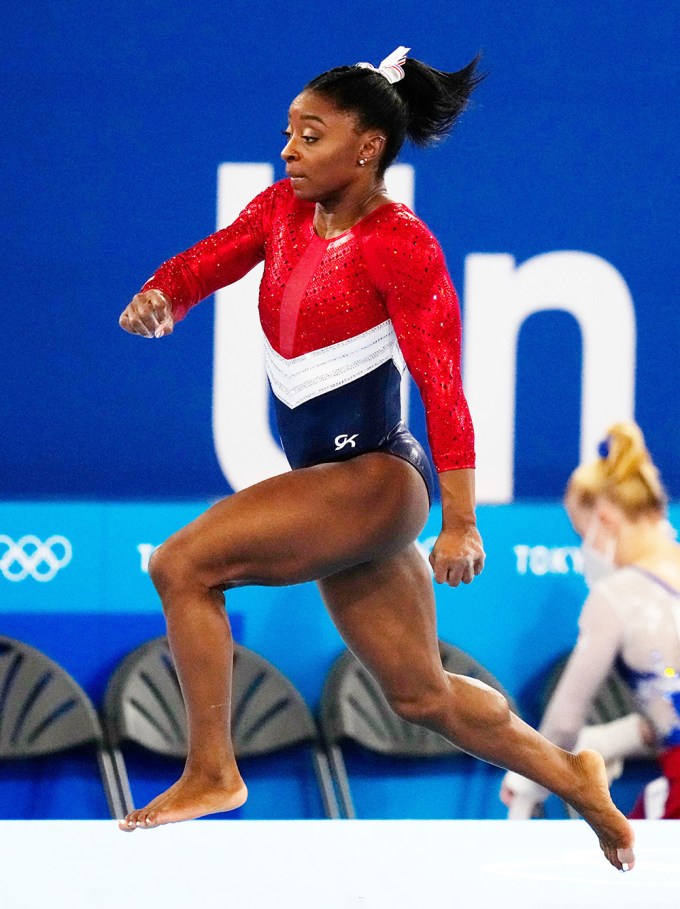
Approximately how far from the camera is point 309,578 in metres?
2.61

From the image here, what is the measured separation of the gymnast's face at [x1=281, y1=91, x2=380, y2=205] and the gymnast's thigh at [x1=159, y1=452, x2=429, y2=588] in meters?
0.54

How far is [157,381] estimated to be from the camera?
5203 mm

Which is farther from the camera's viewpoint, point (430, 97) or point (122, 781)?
point (122, 781)

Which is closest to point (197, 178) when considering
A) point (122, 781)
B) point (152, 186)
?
point (152, 186)

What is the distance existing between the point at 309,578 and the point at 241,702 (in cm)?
231

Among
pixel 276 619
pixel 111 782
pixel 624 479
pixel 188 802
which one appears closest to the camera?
pixel 188 802

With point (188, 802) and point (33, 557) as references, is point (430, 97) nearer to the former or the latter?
point (188, 802)

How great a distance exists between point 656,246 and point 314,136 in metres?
3.00

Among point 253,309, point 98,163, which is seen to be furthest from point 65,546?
point 98,163

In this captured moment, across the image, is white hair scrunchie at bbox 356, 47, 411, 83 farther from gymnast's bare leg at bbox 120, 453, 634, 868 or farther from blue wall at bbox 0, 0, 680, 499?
blue wall at bbox 0, 0, 680, 499

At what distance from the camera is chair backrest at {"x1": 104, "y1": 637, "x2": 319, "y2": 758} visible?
474 centimetres

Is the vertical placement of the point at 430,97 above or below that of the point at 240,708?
above

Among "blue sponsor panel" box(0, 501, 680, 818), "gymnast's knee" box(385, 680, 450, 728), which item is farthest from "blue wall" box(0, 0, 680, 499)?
Result: "gymnast's knee" box(385, 680, 450, 728)

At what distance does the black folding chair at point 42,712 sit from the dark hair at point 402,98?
2.60 meters
